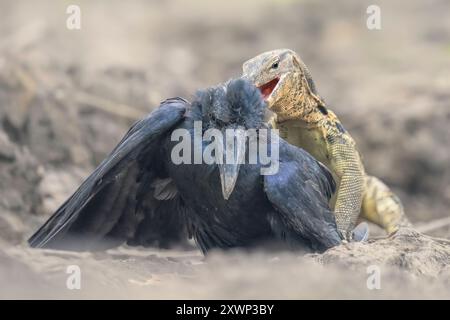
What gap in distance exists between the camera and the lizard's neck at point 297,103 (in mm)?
7688

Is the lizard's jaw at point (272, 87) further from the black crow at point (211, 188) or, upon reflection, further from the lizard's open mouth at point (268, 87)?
the black crow at point (211, 188)

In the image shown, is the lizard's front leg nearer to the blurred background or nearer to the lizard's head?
the lizard's head

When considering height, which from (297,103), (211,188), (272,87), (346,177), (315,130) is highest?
(272,87)

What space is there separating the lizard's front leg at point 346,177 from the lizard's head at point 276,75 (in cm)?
50

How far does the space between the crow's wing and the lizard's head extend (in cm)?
90

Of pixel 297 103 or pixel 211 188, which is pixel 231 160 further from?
pixel 297 103

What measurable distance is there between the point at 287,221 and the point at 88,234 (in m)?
1.47

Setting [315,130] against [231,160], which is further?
[315,130]

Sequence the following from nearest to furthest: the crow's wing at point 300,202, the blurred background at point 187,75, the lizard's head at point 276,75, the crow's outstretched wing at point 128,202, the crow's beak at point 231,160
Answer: the crow's beak at point 231,160, the crow's wing at point 300,202, the crow's outstretched wing at point 128,202, the lizard's head at point 276,75, the blurred background at point 187,75

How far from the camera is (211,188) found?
653cm

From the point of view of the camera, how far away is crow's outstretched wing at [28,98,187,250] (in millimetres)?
6660

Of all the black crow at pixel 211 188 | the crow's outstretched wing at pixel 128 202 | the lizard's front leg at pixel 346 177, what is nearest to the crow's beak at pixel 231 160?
the black crow at pixel 211 188

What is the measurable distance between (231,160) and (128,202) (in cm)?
118

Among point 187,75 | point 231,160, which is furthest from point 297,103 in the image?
point 187,75
